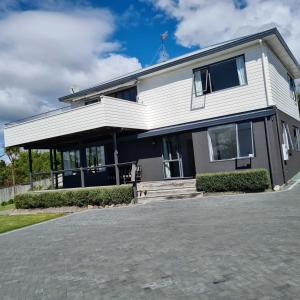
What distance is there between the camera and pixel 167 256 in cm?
700

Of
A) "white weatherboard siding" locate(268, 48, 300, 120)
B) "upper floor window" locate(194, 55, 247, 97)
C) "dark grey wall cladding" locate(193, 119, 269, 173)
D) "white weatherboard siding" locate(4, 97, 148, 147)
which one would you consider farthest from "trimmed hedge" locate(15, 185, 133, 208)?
"white weatherboard siding" locate(268, 48, 300, 120)

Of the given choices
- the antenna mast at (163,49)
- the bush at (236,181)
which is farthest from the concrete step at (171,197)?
the antenna mast at (163,49)

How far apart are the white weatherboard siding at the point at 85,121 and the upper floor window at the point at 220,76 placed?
11.2 ft

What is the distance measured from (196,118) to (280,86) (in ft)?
14.1

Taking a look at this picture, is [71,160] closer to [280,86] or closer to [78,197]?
[78,197]

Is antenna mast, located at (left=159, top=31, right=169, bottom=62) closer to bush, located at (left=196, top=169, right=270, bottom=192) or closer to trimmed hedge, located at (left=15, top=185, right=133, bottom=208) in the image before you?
trimmed hedge, located at (left=15, top=185, right=133, bottom=208)

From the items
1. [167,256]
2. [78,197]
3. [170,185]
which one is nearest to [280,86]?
[170,185]

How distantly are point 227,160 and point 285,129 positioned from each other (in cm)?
348

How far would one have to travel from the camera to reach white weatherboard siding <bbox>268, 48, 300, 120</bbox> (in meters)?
16.5

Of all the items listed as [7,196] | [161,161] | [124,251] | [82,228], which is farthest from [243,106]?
[7,196]

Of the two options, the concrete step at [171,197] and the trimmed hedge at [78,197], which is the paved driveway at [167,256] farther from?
the trimmed hedge at [78,197]

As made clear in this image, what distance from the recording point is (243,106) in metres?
16.2

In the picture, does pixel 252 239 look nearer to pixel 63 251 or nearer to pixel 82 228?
pixel 63 251

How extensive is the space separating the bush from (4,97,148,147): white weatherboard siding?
5.05 m
